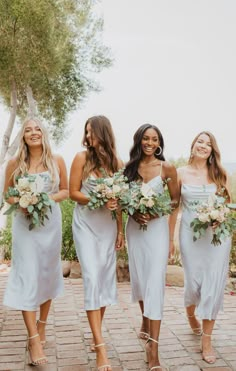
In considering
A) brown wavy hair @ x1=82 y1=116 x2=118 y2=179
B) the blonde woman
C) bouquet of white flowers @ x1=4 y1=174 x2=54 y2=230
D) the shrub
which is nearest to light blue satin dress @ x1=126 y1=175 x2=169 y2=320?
brown wavy hair @ x1=82 y1=116 x2=118 y2=179

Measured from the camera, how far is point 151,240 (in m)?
3.71

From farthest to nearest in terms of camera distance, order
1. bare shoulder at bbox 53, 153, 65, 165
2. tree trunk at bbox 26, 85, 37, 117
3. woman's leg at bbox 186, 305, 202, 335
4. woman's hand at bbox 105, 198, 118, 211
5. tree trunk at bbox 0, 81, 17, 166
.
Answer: tree trunk at bbox 26, 85, 37, 117 → tree trunk at bbox 0, 81, 17, 166 → woman's leg at bbox 186, 305, 202, 335 → bare shoulder at bbox 53, 153, 65, 165 → woman's hand at bbox 105, 198, 118, 211

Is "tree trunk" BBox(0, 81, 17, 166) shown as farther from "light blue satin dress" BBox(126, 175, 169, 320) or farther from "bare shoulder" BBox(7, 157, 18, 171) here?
"light blue satin dress" BBox(126, 175, 169, 320)

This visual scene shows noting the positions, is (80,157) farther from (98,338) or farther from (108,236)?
(98,338)

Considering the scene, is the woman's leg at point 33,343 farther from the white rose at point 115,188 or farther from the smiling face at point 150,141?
the smiling face at point 150,141

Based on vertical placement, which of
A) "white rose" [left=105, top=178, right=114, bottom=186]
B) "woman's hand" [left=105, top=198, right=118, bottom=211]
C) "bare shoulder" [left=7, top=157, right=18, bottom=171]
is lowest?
"woman's hand" [left=105, top=198, right=118, bottom=211]

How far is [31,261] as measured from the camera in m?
3.71

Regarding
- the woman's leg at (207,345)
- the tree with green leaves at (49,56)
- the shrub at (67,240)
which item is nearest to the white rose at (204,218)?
the woman's leg at (207,345)

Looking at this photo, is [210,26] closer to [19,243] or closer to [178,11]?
[178,11]

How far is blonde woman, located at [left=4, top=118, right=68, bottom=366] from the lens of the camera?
12.0 feet

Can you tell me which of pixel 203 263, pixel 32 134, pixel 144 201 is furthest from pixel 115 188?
pixel 203 263

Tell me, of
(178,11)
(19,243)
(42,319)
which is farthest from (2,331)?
(178,11)

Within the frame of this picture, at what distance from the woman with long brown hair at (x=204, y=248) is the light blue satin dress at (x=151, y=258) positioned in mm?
297

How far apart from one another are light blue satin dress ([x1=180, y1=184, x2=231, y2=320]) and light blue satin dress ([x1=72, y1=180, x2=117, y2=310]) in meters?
0.64
